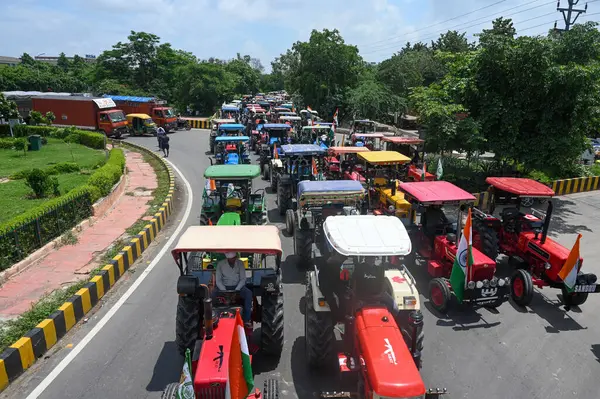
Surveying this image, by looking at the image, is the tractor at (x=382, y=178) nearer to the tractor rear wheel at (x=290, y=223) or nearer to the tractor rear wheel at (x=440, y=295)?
the tractor rear wheel at (x=290, y=223)

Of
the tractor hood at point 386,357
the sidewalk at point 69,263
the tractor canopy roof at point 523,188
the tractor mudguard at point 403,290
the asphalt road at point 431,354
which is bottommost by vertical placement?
the asphalt road at point 431,354

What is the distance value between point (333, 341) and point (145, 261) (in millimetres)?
5996

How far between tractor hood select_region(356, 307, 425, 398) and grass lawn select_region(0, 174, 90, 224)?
1133cm

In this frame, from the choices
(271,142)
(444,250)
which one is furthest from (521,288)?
(271,142)

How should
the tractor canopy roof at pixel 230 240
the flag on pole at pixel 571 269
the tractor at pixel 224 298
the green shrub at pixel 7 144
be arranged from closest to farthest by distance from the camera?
the tractor at pixel 224 298 < the tractor canopy roof at pixel 230 240 < the flag on pole at pixel 571 269 < the green shrub at pixel 7 144

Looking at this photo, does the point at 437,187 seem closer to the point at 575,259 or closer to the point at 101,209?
the point at 575,259

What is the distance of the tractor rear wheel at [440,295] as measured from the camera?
8000 mm

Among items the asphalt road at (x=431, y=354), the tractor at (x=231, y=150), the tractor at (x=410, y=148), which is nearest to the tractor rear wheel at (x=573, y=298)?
the asphalt road at (x=431, y=354)

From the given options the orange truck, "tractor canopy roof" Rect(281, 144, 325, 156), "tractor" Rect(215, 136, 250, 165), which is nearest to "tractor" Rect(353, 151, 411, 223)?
"tractor canopy roof" Rect(281, 144, 325, 156)

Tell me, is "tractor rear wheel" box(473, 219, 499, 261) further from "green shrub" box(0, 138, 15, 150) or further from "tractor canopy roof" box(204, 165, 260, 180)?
"green shrub" box(0, 138, 15, 150)

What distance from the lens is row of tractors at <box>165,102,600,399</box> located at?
5.12m

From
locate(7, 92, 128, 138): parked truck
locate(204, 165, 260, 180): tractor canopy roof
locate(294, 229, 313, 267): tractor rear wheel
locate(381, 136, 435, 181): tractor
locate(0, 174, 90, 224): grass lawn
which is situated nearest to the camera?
locate(294, 229, 313, 267): tractor rear wheel

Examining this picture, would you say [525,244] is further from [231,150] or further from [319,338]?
[231,150]

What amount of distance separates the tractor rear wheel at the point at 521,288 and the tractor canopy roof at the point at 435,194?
5.78ft
